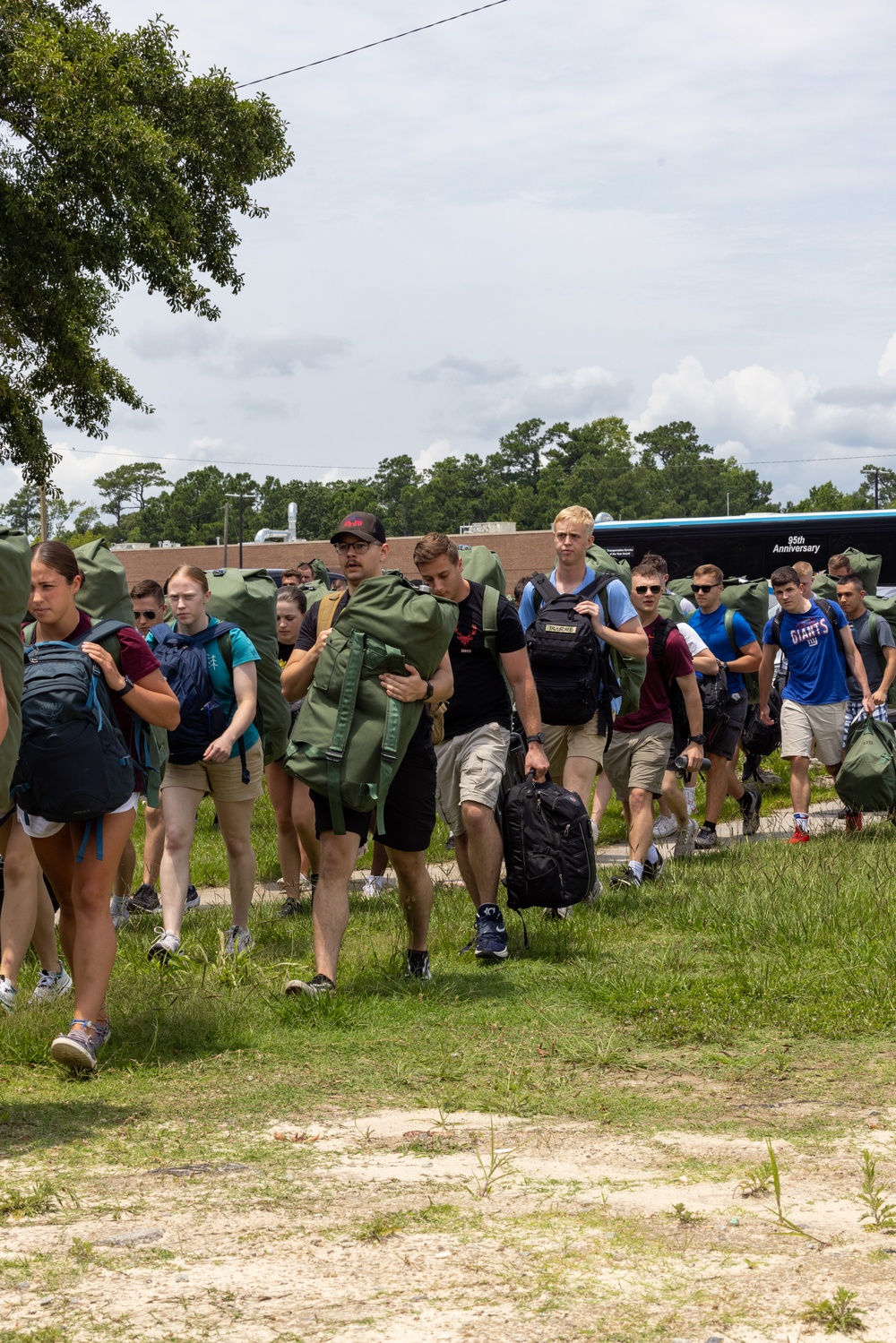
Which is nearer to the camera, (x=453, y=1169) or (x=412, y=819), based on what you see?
(x=453, y=1169)

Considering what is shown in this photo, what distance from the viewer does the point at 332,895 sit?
227 inches

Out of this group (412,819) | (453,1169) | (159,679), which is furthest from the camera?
(412,819)

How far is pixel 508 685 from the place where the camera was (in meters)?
6.83

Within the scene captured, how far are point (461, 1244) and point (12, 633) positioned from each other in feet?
7.79

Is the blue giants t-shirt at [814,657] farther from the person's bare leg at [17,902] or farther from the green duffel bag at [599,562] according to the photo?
the person's bare leg at [17,902]

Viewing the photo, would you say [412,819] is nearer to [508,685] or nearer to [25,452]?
[508,685]

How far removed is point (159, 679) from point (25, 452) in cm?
1351

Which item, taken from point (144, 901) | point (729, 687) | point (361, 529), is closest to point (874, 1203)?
point (361, 529)

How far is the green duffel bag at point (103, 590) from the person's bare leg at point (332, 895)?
2204 millimetres

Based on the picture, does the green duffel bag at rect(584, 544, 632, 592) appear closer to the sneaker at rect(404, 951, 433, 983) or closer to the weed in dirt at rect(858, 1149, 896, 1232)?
the sneaker at rect(404, 951, 433, 983)

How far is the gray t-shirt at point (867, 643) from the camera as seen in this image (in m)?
10.9

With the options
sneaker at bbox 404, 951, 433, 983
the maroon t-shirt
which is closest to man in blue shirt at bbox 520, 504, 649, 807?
the maroon t-shirt

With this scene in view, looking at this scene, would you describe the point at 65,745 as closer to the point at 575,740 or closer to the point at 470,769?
the point at 470,769

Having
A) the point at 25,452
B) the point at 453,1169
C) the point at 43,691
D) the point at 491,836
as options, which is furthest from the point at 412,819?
the point at 25,452
